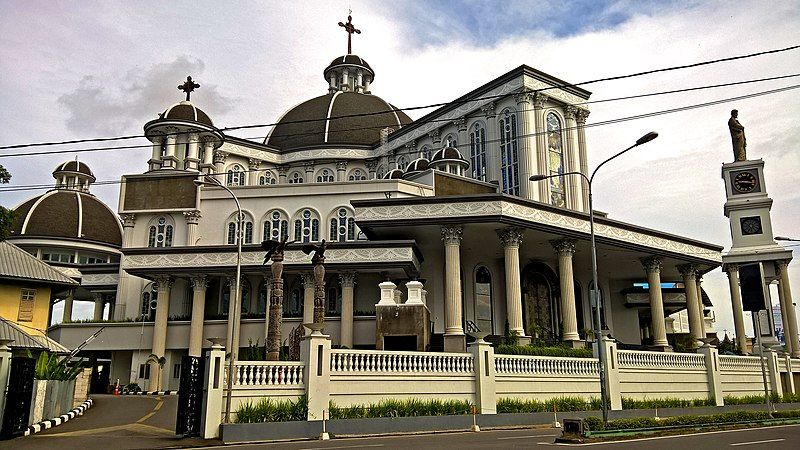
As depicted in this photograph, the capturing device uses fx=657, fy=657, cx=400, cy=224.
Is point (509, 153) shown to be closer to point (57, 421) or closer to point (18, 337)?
point (18, 337)

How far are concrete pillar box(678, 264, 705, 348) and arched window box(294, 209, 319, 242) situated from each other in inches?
967

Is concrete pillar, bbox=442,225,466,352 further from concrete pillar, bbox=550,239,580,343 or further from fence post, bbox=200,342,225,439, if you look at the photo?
fence post, bbox=200,342,225,439

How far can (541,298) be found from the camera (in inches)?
1703

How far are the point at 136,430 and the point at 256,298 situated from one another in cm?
2116

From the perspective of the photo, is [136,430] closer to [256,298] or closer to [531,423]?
[531,423]

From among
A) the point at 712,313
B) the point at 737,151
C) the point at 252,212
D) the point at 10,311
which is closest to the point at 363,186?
the point at 252,212

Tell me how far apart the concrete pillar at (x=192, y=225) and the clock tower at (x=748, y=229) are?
3758 centimetres

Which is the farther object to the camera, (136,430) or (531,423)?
(531,423)

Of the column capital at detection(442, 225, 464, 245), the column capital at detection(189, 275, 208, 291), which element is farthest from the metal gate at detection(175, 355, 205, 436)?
the column capital at detection(189, 275, 208, 291)

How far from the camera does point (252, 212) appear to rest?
1718 inches

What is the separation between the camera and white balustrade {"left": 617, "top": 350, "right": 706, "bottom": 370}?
2747cm

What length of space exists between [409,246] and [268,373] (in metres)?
17.2

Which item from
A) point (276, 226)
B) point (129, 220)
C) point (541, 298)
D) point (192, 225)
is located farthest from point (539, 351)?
point (129, 220)

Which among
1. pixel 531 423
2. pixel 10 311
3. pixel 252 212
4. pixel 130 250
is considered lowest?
pixel 531 423
